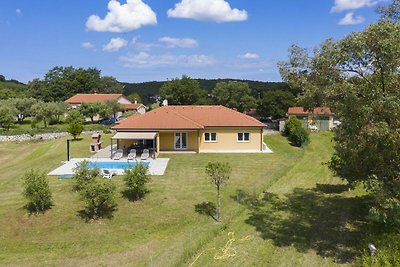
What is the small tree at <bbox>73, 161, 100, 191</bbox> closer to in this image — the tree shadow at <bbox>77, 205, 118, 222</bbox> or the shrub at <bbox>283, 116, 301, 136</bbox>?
the tree shadow at <bbox>77, 205, 118, 222</bbox>

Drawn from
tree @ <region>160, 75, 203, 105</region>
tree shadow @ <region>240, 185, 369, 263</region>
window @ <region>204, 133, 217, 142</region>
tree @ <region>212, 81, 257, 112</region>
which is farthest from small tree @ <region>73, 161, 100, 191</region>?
tree @ <region>160, 75, 203, 105</region>

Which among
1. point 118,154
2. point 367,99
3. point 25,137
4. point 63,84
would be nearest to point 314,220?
point 367,99

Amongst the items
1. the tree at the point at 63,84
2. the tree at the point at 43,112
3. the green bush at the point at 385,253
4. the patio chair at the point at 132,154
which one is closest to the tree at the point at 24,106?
the tree at the point at 43,112

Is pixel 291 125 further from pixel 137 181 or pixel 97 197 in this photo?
pixel 97 197

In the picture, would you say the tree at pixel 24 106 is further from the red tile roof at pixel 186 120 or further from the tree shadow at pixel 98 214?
the tree shadow at pixel 98 214

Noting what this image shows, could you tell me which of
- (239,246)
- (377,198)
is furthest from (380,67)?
(239,246)

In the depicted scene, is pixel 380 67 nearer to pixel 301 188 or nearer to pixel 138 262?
pixel 138 262
